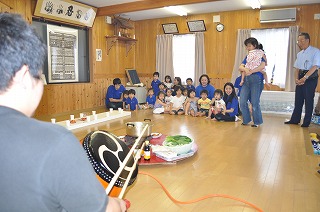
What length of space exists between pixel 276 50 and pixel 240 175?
543 centimetres

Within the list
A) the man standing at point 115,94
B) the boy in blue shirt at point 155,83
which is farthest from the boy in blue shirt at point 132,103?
the boy in blue shirt at point 155,83

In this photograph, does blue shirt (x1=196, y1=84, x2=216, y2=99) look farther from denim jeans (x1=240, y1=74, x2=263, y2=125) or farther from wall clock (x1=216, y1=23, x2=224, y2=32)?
wall clock (x1=216, y1=23, x2=224, y2=32)

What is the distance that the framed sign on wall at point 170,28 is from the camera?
8.17 metres

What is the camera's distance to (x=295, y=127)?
468cm

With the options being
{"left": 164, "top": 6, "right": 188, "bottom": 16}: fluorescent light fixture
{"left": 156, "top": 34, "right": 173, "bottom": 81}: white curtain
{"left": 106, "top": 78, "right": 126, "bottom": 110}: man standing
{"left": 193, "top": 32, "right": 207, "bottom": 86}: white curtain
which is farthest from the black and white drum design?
{"left": 156, "top": 34, "right": 173, "bottom": 81}: white curtain

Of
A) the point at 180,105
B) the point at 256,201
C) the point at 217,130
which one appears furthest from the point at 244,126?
the point at 256,201

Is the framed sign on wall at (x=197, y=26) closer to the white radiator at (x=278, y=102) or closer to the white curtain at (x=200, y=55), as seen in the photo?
the white curtain at (x=200, y=55)

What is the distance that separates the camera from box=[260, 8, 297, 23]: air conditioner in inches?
260

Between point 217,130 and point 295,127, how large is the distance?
1.41 metres

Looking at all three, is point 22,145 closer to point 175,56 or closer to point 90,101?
point 90,101

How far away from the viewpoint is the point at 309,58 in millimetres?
4426

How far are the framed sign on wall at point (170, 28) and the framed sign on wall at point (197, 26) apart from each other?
46 centimetres

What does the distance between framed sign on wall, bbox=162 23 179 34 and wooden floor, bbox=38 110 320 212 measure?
4761 millimetres

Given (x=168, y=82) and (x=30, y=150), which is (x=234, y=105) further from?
(x=30, y=150)
